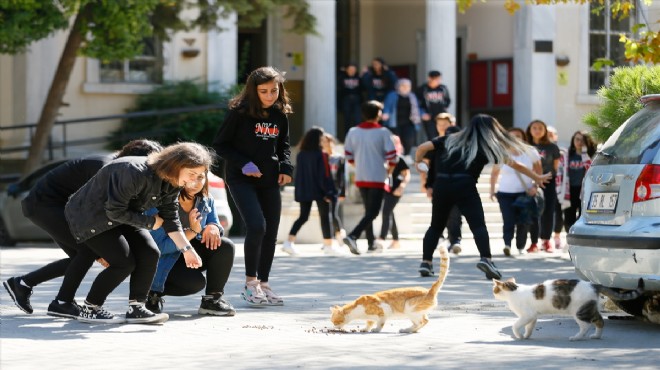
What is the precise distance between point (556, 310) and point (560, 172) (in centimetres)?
952

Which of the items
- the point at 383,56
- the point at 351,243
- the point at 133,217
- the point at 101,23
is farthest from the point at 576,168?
the point at 383,56

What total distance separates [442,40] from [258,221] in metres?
17.5

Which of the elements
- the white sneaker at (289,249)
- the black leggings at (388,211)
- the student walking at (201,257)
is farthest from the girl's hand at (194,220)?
the black leggings at (388,211)

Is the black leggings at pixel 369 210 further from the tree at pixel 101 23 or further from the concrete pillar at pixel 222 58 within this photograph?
the concrete pillar at pixel 222 58

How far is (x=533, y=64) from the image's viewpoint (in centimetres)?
2905

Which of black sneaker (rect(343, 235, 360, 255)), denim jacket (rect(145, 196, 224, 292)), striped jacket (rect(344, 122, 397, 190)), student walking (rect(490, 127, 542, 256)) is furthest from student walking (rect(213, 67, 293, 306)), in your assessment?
striped jacket (rect(344, 122, 397, 190))

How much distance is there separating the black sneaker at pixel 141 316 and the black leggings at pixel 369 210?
834 centimetres

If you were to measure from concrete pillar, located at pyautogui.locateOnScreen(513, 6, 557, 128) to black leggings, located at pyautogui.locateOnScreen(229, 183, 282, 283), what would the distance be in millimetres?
18483

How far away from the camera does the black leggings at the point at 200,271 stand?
988 centimetres

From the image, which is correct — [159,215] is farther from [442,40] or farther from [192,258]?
[442,40]

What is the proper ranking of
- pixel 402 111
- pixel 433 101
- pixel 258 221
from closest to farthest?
pixel 258 221, pixel 402 111, pixel 433 101

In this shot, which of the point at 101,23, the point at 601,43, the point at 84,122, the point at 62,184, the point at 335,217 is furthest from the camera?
the point at 601,43

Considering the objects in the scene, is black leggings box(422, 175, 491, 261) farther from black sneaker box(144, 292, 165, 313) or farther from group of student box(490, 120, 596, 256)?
black sneaker box(144, 292, 165, 313)

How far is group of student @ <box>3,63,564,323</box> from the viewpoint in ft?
29.3
